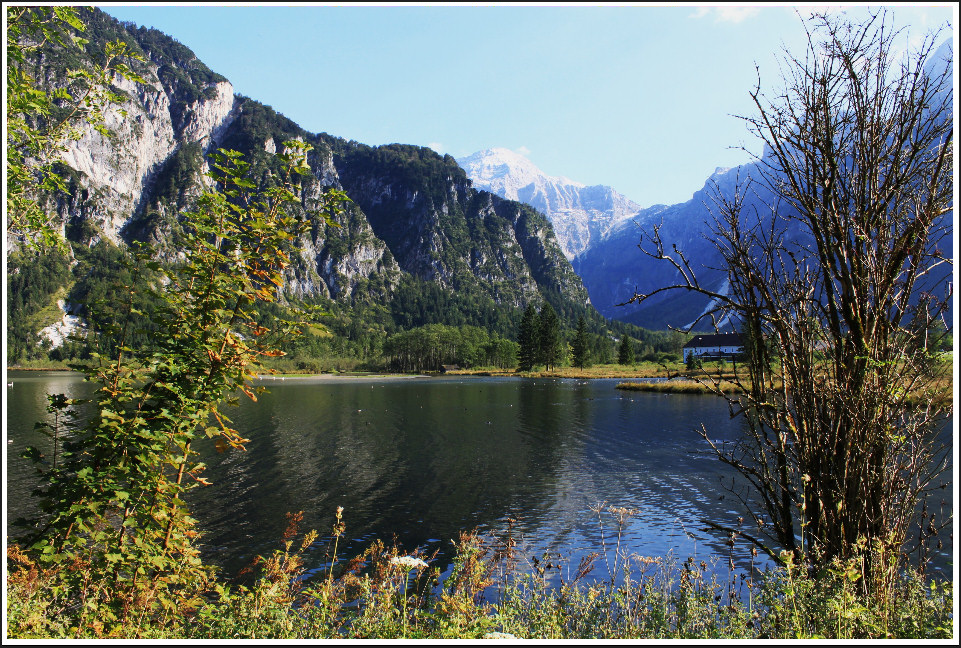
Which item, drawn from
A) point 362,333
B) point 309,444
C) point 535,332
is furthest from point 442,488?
point 362,333

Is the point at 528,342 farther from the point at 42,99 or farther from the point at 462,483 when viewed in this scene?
the point at 42,99

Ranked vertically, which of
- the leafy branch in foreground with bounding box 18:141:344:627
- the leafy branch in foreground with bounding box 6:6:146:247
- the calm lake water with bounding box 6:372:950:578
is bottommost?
the calm lake water with bounding box 6:372:950:578

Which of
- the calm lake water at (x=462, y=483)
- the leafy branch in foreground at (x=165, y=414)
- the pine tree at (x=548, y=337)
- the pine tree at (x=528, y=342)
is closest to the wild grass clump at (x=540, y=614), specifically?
the leafy branch in foreground at (x=165, y=414)

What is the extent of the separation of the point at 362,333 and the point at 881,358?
652ft

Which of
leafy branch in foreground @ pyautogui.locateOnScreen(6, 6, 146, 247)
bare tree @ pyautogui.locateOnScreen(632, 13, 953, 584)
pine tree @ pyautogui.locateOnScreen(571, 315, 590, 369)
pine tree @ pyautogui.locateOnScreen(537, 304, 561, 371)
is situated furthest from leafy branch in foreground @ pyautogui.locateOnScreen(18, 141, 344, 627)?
pine tree @ pyautogui.locateOnScreen(571, 315, 590, 369)

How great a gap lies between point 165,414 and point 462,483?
15638 millimetres

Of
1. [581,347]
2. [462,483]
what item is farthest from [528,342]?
[462,483]

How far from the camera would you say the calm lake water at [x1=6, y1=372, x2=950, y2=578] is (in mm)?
12727

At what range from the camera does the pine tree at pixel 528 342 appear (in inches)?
4336

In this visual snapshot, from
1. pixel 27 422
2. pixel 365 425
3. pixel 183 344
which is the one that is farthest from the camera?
pixel 365 425

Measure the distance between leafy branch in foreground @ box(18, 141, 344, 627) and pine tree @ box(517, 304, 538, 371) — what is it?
4188 inches

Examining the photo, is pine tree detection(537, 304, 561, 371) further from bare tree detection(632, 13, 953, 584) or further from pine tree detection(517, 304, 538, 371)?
bare tree detection(632, 13, 953, 584)

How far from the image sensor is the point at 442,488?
17812 millimetres

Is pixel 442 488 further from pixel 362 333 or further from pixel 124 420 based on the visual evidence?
pixel 362 333
